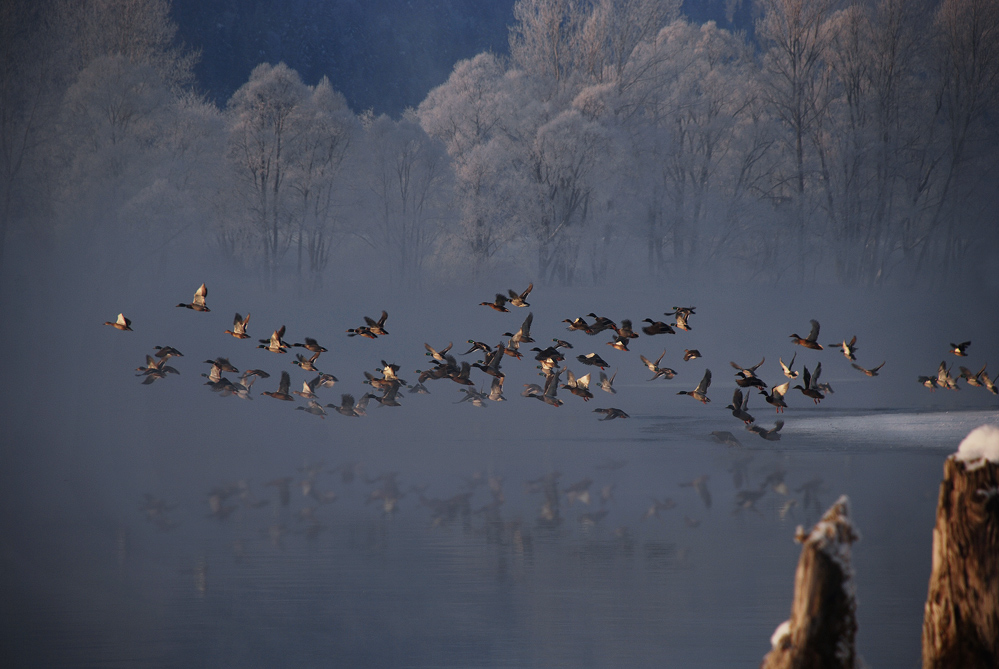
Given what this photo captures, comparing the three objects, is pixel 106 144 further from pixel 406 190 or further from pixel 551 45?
pixel 551 45

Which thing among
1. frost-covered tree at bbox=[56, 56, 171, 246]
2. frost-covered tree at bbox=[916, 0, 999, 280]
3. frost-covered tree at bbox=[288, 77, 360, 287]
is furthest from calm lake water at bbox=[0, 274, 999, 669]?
frost-covered tree at bbox=[916, 0, 999, 280]

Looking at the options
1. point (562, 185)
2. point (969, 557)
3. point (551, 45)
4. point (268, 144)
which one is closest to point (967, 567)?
point (969, 557)

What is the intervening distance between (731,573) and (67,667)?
21.1ft

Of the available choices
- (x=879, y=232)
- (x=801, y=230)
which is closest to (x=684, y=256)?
(x=801, y=230)

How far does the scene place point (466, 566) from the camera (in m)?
9.73

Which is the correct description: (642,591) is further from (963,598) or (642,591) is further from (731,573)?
(963,598)

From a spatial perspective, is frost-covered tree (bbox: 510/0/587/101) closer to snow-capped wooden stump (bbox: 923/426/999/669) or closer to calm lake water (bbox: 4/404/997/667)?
calm lake water (bbox: 4/404/997/667)

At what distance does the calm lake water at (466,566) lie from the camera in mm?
7652

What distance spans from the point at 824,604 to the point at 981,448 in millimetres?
765

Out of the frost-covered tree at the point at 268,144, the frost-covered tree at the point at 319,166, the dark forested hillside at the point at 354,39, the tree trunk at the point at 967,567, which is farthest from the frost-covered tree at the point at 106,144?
the dark forested hillside at the point at 354,39

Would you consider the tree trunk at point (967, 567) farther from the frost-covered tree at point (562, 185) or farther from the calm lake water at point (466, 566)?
the frost-covered tree at point (562, 185)

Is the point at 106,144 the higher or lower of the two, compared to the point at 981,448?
higher

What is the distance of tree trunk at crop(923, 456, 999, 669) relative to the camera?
3084 millimetres

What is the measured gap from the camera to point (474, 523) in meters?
11.5
